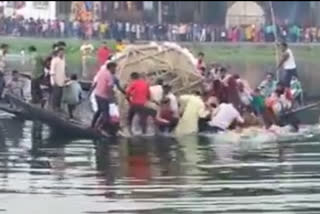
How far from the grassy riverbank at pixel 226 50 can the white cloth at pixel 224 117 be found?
55.3 feet

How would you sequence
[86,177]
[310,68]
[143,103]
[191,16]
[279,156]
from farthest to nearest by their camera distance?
1. [191,16]
2. [310,68]
3. [143,103]
4. [279,156]
5. [86,177]

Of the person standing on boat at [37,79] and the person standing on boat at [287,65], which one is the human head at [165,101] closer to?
the person standing on boat at [37,79]

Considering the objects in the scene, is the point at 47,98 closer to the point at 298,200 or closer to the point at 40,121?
the point at 40,121

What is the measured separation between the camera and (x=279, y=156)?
861 inches

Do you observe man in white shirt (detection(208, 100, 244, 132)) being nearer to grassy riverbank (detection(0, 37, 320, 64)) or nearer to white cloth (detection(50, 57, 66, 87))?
white cloth (detection(50, 57, 66, 87))

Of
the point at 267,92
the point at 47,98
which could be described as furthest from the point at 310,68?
the point at 47,98

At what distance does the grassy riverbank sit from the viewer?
47.8 m

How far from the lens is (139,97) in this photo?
84.8 ft

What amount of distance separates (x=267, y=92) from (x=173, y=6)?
53.4 metres

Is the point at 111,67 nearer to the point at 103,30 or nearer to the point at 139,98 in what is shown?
the point at 139,98

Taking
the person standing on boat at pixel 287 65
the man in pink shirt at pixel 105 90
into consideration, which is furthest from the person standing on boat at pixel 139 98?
the person standing on boat at pixel 287 65

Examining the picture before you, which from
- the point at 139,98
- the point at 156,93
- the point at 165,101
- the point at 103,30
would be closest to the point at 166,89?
the point at 156,93

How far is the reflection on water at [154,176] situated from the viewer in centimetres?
1591

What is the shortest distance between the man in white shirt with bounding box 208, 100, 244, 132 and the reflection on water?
426 mm
